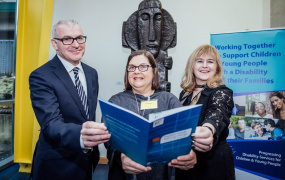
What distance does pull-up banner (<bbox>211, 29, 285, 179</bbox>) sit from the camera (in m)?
2.32

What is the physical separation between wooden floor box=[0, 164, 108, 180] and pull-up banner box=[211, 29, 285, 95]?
7.19ft

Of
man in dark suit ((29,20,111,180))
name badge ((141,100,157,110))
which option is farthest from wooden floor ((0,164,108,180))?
name badge ((141,100,157,110))

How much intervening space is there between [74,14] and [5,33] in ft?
4.34

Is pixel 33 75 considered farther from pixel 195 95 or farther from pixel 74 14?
pixel 74 14

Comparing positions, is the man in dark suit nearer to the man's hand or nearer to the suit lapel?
the suit lapel

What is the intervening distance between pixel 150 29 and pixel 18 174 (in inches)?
115

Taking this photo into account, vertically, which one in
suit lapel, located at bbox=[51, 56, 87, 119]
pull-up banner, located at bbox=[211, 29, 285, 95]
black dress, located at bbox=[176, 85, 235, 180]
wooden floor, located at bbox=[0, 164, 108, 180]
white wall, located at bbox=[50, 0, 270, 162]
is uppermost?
white wall, located at bbox=[50, 0, 270, 162]

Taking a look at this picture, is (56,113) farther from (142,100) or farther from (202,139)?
(202,139)

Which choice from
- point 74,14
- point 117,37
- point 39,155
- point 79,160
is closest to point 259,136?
point 79,160

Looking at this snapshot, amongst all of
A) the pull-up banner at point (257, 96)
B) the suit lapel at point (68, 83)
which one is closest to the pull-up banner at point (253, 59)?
the pull-up banner at point (257, 96)

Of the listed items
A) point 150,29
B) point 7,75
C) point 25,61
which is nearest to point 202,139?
point 150,29

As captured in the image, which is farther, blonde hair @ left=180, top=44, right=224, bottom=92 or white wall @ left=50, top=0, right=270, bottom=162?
white wall @ left=50, top=0, right=270, bottom=162

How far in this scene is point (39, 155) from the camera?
4.33ft

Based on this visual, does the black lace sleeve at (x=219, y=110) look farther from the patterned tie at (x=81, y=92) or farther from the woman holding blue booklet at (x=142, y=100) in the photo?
the patterned tie at (x=81, y=92)
